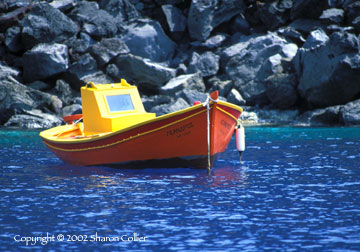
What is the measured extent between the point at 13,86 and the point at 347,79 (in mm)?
26195

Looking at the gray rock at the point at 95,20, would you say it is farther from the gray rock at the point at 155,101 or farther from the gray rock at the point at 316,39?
the gray rock at the point at 316,39

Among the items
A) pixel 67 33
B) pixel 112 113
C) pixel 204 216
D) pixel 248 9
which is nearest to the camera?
pixel 204 216

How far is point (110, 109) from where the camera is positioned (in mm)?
18844

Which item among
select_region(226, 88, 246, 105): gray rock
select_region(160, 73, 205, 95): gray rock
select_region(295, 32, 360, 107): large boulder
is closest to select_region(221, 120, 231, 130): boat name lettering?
select_region(295, 32, 360, 107): large boulder

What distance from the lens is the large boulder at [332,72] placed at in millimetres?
37125

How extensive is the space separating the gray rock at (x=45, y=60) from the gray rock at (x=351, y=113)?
24.1m

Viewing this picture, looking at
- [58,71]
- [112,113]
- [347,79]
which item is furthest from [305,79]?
[112,113]

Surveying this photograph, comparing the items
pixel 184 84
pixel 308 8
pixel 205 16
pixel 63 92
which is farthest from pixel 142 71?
pixel 308 8

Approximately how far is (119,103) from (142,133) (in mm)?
3213

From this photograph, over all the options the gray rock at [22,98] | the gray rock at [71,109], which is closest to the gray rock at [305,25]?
the gray rock at [71,109]

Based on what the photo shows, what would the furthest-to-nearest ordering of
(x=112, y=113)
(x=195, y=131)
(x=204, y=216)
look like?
(x=112, y=113)
(x=195, y=131)
(x=204, y=216)

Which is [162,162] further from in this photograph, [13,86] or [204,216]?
[13,86]

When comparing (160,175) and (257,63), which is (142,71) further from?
(160,175)

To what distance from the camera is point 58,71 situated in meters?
45.8
